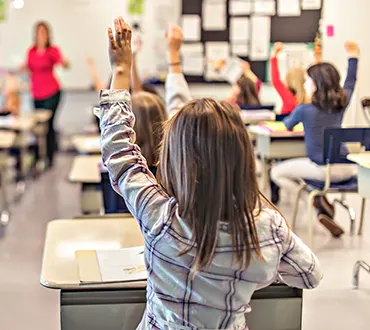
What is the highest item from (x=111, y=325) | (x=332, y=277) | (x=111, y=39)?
(x=111, y=39)

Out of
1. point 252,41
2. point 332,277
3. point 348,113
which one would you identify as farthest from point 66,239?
point 252,41

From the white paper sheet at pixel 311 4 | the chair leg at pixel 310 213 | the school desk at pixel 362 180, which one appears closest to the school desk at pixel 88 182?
the chair leg at pixel 310 213

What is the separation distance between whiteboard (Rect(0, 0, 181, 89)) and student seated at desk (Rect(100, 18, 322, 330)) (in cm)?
602

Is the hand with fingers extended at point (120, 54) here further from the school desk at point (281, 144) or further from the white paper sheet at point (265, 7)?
the white paper sheet at point (265, 7)

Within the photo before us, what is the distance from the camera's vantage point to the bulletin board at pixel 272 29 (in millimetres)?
4404

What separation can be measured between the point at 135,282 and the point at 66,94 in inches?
240

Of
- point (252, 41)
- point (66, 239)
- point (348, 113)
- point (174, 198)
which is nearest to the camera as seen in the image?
point (174, 198)

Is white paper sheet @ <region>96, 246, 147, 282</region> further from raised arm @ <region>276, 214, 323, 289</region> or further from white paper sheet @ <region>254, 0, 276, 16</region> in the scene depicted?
white paper sheet @ <region>254, 0, 276, 16</region>

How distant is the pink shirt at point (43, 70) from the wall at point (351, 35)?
354 cm

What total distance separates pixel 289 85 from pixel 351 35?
899mm

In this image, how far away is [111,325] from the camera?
181 centimetres

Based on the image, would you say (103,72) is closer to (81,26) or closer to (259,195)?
(81,26)

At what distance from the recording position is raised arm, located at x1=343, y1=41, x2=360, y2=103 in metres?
3.73

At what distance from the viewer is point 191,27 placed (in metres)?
7.17
